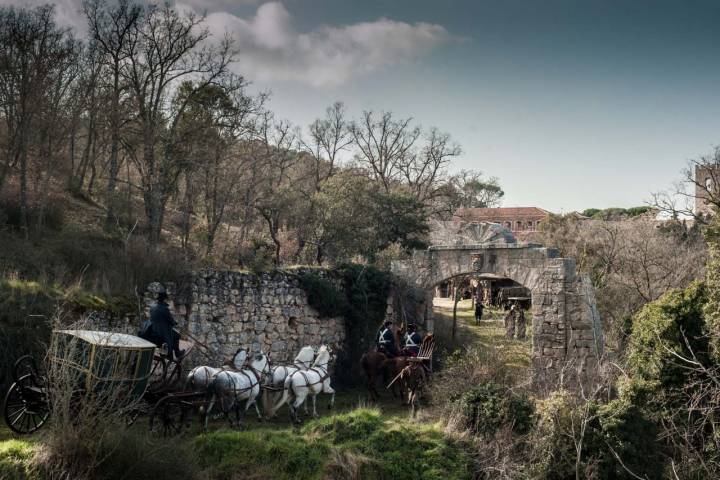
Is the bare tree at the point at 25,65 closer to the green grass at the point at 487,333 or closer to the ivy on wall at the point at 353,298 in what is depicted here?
the ivy on wall at the point at 353,298

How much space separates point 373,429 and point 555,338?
6855 millimetres

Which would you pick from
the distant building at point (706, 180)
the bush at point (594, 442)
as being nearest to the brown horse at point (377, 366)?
the bush at point (594, 442)

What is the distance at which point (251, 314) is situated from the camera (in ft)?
47.2

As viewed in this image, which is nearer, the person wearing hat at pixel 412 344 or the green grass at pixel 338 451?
the green grass at pixel 338 451

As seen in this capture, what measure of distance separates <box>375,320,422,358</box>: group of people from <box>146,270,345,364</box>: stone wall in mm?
1522

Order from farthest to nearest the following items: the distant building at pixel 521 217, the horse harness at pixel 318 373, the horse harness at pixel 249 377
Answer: the distant building at pixel 521 217, the horse harness at pixel 318 373, the horse harness at pixel 249 377

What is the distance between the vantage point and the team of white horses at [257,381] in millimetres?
→ 10609

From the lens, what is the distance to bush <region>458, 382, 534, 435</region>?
1109cm

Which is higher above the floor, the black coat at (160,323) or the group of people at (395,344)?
the black coat at (160,323)

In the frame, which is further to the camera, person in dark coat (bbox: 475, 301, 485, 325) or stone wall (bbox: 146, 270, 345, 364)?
person in dark coat (bbox: 475, 301, 485, 325)

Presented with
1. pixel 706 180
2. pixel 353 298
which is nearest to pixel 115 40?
pixel 353 298

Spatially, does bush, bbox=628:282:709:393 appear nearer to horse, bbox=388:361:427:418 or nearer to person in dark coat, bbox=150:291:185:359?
horse, bbox=388:361:427:418

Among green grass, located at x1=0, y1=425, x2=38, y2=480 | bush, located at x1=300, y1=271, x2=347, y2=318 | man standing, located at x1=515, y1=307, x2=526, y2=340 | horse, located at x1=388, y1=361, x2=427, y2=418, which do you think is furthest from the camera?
man standing, located at x1=515, y1=307, x2=526, y2=340

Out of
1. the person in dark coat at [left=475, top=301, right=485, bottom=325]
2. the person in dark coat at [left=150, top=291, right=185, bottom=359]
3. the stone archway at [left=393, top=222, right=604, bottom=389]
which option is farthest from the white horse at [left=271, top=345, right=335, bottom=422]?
the person in dark coat at [left=475, top=301, right=485, bottom=325]
